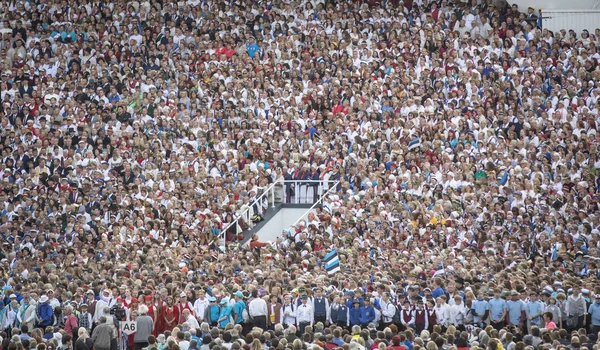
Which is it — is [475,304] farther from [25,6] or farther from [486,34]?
[25,6]

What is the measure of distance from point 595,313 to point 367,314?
4.18 metres

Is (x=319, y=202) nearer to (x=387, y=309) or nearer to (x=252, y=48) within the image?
(x=252, y=48)

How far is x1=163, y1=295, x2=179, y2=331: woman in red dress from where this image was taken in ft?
68.8

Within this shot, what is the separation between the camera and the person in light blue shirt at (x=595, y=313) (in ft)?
65.4

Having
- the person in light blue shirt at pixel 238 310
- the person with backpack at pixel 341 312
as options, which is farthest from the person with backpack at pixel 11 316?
the person with backpack at pixel 341 312

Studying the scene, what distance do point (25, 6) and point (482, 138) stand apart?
16.1 m

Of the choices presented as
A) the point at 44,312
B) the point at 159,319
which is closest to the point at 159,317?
the point at 159,319

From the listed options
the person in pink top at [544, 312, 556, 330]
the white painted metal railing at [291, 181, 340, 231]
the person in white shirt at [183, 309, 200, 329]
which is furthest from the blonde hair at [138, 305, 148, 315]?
the person in pink top at [544, 312, 556, 330]

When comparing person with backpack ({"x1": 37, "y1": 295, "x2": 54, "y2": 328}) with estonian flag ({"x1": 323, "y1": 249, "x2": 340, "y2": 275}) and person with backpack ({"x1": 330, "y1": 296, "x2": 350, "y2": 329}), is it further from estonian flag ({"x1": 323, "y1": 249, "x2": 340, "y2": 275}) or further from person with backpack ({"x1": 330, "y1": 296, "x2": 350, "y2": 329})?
estonian flag ({"x1": 323, "y1": 249, "x2": 340, "y2": 275})

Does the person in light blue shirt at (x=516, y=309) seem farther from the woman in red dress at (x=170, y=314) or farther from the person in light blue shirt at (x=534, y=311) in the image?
the woman in red dress at (x=170, y=314)

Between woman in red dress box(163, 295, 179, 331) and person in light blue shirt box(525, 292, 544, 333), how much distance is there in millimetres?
6593

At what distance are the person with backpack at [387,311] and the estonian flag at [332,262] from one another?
265cm

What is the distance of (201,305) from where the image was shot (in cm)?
2127

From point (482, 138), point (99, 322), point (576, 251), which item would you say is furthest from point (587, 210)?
point (99, 322)
